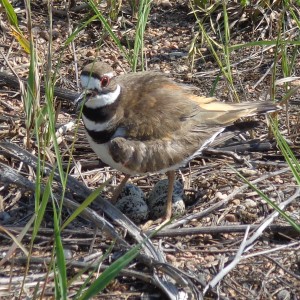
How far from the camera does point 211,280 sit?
13.3 feet

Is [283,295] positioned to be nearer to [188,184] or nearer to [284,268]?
[284,268]

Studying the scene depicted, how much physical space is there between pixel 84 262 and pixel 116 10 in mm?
2952

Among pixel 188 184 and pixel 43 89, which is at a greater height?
pixel 43 89

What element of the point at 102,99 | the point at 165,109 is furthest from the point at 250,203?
the point at 102,99

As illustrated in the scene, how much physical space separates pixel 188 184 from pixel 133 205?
522 millimetres

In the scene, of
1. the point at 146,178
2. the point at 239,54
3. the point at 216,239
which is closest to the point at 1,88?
the point at 146,178

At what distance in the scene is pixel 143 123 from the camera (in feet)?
15.4

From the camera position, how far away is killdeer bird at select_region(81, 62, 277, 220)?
4.65m

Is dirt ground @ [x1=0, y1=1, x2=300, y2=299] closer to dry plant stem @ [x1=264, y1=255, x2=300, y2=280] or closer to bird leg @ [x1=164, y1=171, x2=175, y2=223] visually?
dry plant stem @ [x1=264, y1=255, x2=300, y2=280]

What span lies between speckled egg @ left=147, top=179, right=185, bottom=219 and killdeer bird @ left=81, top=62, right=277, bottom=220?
66 mm

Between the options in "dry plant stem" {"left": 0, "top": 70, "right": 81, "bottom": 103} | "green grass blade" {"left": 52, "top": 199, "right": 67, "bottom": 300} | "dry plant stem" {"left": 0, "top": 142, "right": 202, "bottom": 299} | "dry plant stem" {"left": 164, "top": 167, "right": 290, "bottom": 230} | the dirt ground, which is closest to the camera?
"green grass blade" {"left": 52, "top": 199, "right": 67, "bottom": 300}

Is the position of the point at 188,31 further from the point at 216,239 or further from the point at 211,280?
the point at 211,280

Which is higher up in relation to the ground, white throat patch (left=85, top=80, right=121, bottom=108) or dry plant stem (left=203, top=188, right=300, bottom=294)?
white throat patch (left=85, top=80, right=121, bottom=108)

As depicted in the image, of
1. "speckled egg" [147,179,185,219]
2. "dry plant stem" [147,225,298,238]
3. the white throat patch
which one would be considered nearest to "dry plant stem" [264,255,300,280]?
"dry plant stem" [147,225,298,238]
